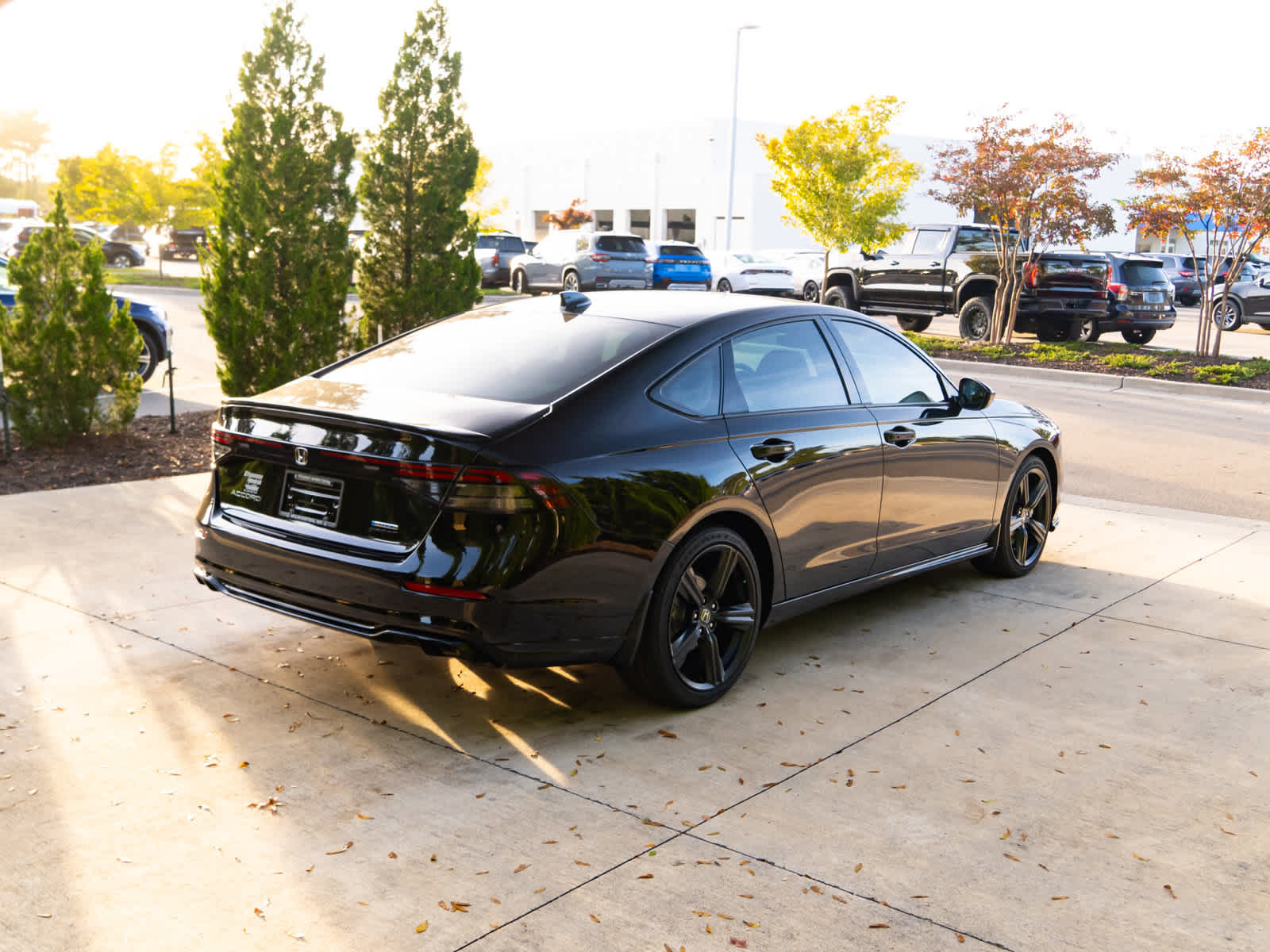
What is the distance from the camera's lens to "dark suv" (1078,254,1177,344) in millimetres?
22531

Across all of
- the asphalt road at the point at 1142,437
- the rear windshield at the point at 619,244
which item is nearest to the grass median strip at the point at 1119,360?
the asphalt road at the point at 1142,437

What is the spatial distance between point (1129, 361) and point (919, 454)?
14.1 m

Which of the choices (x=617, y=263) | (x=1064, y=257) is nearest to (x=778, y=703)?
(x=1064, y=257)

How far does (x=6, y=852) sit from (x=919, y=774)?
285 centimetres

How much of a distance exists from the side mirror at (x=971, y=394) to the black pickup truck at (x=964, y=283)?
16.3 m

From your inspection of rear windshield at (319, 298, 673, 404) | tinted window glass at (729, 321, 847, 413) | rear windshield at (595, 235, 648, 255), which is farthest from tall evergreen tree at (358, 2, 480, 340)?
rear windshield at (595, 235, 648, 255)

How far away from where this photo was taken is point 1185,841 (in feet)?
12.5

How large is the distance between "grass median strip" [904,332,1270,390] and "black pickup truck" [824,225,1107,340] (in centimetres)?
72

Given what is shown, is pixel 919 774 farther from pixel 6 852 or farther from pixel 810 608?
pixel 6 852

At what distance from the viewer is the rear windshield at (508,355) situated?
15.4 feet

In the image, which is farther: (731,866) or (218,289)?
→ (218,289)

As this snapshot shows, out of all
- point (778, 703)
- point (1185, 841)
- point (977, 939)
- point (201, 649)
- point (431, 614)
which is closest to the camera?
point (977, 939)

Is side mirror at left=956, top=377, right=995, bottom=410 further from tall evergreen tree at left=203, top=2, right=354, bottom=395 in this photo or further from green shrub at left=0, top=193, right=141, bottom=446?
green shrub at left=0, top=193, right=141, bottom=446

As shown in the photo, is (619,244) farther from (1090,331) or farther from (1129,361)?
(1129,361)
